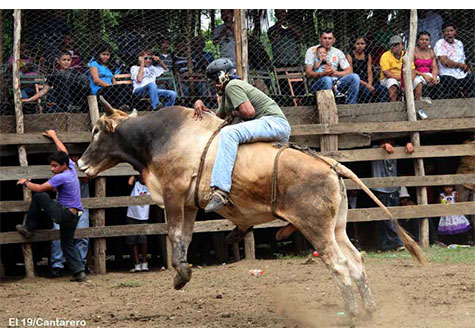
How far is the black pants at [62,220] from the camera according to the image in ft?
39.2

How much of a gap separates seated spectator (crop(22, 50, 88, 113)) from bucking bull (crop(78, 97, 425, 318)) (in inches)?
141

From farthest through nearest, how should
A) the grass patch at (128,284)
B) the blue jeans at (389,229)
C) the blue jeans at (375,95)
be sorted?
the blue jeans at (375,95) → the blue jeans at (389,229) → the grass patch at (128,284)

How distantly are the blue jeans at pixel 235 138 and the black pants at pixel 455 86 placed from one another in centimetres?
643

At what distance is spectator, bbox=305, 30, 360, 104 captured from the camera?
14.1 meters

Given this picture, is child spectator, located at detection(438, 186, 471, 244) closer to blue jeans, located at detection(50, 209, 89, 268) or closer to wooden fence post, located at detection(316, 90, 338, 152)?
wooden fence post, located at detection(316, 90, 338, 152)

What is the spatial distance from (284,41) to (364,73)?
1558mm

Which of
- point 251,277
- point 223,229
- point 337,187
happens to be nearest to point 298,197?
point 337,187

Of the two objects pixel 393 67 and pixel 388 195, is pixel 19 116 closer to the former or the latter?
pixel 388 195

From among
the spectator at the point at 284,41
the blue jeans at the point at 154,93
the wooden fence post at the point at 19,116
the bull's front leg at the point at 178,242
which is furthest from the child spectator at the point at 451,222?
the wooden fence post at the point at 19,116

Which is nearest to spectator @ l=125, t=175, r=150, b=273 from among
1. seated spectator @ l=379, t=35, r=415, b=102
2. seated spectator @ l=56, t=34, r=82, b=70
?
seated spectator @ l=56, t=34, r=82, b=70

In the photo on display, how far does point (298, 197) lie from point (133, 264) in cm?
576

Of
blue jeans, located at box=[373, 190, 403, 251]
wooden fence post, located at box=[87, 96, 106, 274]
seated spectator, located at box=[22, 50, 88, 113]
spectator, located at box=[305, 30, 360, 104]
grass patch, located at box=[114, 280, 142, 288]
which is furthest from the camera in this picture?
blue jeans, located at box=[373, 190, 403, 251]

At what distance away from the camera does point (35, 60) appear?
13555mm

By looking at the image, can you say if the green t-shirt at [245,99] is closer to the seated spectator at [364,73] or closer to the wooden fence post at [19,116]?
the wooden fence post at [19,116]
